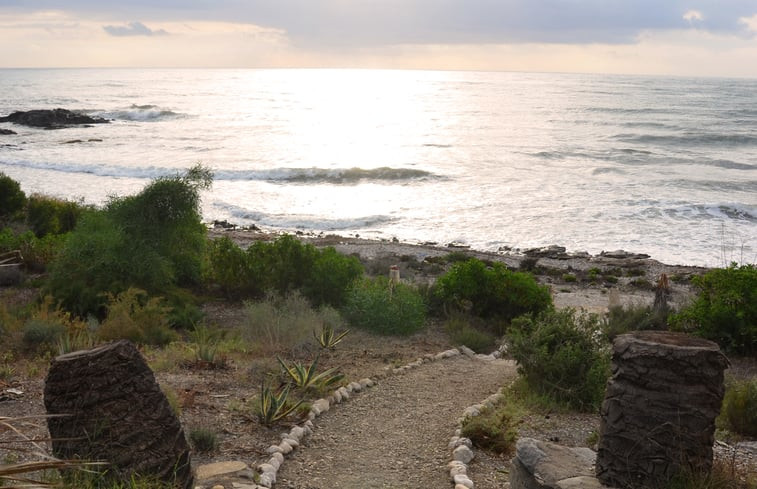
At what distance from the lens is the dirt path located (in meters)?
5.94

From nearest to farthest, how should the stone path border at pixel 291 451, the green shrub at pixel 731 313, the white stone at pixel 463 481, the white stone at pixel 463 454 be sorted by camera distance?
the stone path border at pixel 291 451
the white stone at pixel 463 481
the white stone at pixel 463 454
the green shrub at pixel 731 313

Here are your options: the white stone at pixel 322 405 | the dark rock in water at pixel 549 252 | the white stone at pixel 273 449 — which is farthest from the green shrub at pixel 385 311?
the dark rock in water at pixel 549 252

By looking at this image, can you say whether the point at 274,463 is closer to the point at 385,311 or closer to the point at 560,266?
the point at 385,311

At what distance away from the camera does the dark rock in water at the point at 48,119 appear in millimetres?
64950

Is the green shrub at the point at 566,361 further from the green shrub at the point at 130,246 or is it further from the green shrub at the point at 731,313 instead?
the green shrub at the point at 130,246

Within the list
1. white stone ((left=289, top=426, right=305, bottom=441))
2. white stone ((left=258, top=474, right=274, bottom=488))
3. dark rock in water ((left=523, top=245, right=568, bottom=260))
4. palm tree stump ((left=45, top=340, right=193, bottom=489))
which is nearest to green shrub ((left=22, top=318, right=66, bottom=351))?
white stone ((left=289, top=426, right=305, bottom=441))

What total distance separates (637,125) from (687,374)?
2458 inches

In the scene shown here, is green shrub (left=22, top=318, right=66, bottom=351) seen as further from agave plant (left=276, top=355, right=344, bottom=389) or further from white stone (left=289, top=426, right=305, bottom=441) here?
white stone (left=289, top=426, right=305, bottom=441)

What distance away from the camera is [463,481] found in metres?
5.79

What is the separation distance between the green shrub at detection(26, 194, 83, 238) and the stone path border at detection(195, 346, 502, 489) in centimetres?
1344

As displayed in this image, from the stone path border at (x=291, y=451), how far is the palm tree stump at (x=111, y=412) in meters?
0.64

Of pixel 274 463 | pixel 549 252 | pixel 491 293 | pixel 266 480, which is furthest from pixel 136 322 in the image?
pixel 549 252

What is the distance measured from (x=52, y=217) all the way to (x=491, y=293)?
12401 millimetres

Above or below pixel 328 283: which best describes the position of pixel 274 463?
above
